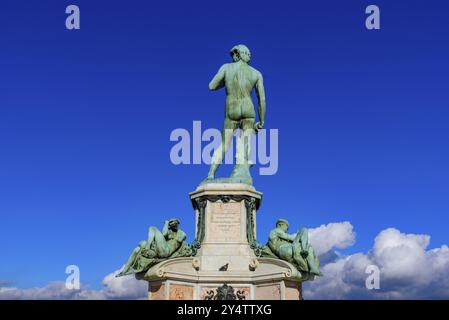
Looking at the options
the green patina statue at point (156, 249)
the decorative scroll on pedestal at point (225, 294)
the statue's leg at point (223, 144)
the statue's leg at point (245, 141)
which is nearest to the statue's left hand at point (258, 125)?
the statue's leg at point (245, 141)

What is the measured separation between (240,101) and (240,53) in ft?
5.94

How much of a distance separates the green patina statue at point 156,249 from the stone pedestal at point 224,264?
1.09ft

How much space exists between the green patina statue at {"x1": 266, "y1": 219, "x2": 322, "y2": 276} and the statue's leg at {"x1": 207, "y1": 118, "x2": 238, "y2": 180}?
3.08 meters

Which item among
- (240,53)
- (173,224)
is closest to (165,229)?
(173,224)

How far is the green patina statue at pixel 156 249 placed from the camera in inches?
759

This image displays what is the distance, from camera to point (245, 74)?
22.0 metres

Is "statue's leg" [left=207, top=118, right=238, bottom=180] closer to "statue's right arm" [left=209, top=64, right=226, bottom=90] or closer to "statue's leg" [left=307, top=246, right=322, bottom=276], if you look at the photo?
"statue's right arm" [left=209, top=64, right=226, bottom=90]

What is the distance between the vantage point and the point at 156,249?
1934 cm
